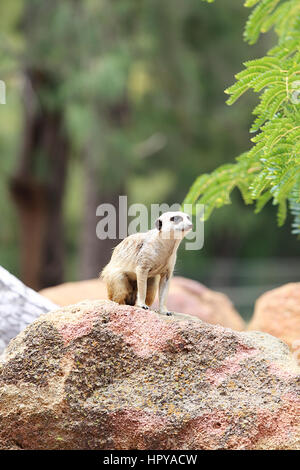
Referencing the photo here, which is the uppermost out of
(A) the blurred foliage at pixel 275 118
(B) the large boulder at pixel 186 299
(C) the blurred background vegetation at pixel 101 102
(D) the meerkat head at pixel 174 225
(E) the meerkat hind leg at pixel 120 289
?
(C) the blurred background vegetation at pixel 101 102

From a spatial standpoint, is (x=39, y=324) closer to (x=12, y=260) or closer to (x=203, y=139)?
(x=203, y=139)

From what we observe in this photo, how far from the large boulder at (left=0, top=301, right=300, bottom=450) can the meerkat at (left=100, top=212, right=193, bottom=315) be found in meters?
0.29

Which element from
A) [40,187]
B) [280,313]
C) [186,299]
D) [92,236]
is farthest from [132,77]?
[280,313]

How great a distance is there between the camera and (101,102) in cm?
1028

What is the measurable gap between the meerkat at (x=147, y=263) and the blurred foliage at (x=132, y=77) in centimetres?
648

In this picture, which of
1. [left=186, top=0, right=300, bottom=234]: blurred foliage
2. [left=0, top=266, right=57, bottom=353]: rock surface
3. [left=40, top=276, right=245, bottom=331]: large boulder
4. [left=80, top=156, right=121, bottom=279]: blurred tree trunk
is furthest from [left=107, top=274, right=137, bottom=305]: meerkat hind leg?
[left=80, top=156, right=121, bottom=279]: blurred tree trunk

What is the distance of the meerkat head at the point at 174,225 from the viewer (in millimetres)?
2902

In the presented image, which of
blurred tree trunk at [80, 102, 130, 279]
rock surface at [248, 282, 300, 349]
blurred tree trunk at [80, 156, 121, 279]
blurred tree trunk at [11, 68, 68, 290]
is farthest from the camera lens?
blurred tree trunk at [80, 156, 121, 279]

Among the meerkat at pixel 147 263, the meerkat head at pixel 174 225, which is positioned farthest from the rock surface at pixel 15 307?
the meerkat head at pixel 174 225

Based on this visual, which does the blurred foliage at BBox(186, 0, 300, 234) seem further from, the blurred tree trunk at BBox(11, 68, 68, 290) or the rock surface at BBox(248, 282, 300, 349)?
the blurred tree trunk at BBox(11, 68, 68, 290)

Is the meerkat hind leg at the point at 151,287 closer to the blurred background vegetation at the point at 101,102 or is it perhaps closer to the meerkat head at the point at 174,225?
the meerkat head at the point at 174,225

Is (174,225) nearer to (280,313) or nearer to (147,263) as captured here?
(147,263)

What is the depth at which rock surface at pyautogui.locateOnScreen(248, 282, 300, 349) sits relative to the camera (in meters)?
4.38

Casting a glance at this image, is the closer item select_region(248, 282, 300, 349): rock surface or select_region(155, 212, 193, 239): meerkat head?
select_region(155, 212, 193, 239): meerkat head
